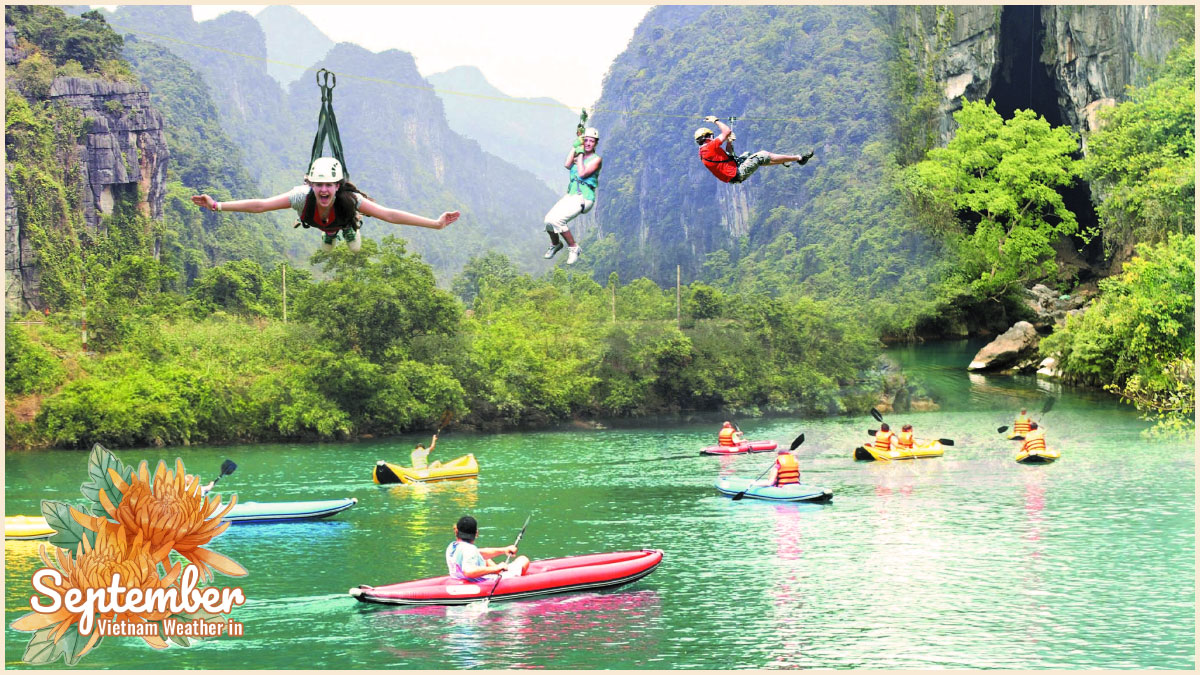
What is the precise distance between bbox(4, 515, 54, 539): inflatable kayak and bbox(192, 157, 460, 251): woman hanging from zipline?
14207 millimetres

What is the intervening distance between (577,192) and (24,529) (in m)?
14.8

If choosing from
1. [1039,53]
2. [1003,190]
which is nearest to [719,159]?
[1003,190]

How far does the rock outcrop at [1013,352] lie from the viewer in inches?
1670

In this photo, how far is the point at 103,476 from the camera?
1229 centimetres

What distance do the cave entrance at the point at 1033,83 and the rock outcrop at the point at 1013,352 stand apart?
614cm

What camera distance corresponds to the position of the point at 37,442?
34.6 meters

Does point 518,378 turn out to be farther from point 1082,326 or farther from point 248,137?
point 248,137

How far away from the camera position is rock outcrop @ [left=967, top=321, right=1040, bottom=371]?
42.4 metres

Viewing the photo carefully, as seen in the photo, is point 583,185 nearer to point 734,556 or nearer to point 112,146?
point 734,556

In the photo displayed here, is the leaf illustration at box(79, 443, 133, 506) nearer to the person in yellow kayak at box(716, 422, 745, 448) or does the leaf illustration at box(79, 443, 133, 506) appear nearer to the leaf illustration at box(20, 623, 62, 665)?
the leaf illustration at box(20, 623, 62, 665)

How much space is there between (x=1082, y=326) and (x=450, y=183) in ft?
237

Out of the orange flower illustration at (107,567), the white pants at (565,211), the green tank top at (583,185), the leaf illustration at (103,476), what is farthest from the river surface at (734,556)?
the green tank top at (583,185)

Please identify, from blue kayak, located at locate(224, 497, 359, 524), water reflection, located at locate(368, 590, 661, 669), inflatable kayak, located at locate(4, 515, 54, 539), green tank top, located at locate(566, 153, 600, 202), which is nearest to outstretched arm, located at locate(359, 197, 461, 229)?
green tank top, located at locate(566, 153, 600, 202)

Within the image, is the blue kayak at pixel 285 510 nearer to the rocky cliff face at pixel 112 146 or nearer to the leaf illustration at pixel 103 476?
the leaf illustration at pixel 103 476
